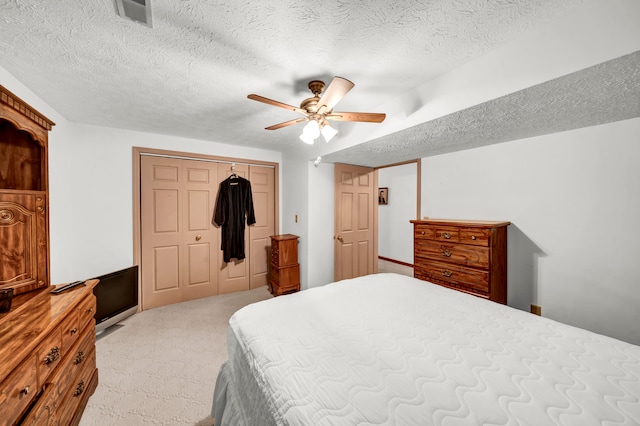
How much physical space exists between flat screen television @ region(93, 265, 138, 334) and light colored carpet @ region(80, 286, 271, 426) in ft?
0.61

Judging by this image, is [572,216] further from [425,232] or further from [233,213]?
[233,213]

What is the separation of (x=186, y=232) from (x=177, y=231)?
0.35 feet

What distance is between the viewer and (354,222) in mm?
3803

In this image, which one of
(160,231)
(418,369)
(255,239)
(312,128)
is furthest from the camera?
(255,239)

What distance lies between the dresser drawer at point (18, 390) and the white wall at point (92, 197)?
179 centimetres

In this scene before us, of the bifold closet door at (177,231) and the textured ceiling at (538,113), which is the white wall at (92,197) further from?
the textured ceiling at (538,113)

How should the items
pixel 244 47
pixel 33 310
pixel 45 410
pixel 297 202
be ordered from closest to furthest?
pixel 45 410, pixel 33 310, pixel 244 47, pixel 297 202

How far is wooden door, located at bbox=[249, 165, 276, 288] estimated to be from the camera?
12.3ft

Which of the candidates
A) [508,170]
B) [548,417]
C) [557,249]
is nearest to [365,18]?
[548,417]

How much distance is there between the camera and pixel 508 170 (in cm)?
246

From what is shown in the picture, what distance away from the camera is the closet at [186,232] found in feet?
9.87

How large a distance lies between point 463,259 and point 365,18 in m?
2.23

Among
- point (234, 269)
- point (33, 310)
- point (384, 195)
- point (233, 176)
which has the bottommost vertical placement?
point (234, 269)

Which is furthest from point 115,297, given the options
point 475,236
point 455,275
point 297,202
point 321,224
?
point 475,236
